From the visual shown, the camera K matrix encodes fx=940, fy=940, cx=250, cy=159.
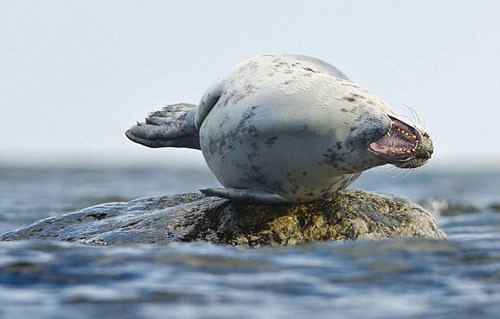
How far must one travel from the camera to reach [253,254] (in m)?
5.82

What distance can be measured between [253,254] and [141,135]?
256 cm

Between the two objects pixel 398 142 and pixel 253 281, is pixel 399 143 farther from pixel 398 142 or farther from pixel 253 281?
pixel 253 281

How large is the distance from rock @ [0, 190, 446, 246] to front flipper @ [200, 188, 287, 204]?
0.89ft

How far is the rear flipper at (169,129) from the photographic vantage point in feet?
25.3

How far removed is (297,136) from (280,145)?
0.45 ft

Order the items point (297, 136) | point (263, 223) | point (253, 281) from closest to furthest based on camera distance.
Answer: point (253, 281)
point (297, 136)
point (263, 223)

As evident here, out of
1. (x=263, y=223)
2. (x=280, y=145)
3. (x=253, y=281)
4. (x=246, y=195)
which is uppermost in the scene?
(x=280, y=145)

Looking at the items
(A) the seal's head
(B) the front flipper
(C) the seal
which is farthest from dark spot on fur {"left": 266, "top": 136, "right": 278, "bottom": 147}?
(A) the seal's head

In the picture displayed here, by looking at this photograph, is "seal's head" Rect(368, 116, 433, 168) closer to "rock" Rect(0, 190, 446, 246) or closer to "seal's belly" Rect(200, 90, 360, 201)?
"seal's belly" Rect(200, 90, 360, 201)

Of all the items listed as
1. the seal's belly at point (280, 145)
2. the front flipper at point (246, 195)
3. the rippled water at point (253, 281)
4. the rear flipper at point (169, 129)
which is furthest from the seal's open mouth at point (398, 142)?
the rear flipper at point (169, 129)

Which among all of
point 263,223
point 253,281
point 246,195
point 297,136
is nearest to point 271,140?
point 297,136

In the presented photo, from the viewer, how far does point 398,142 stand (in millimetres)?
6637

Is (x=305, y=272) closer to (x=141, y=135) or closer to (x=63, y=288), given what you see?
(x=63, y=288)

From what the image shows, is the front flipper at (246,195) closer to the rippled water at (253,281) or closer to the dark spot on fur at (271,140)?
the dark spot on fur at (271,140)
